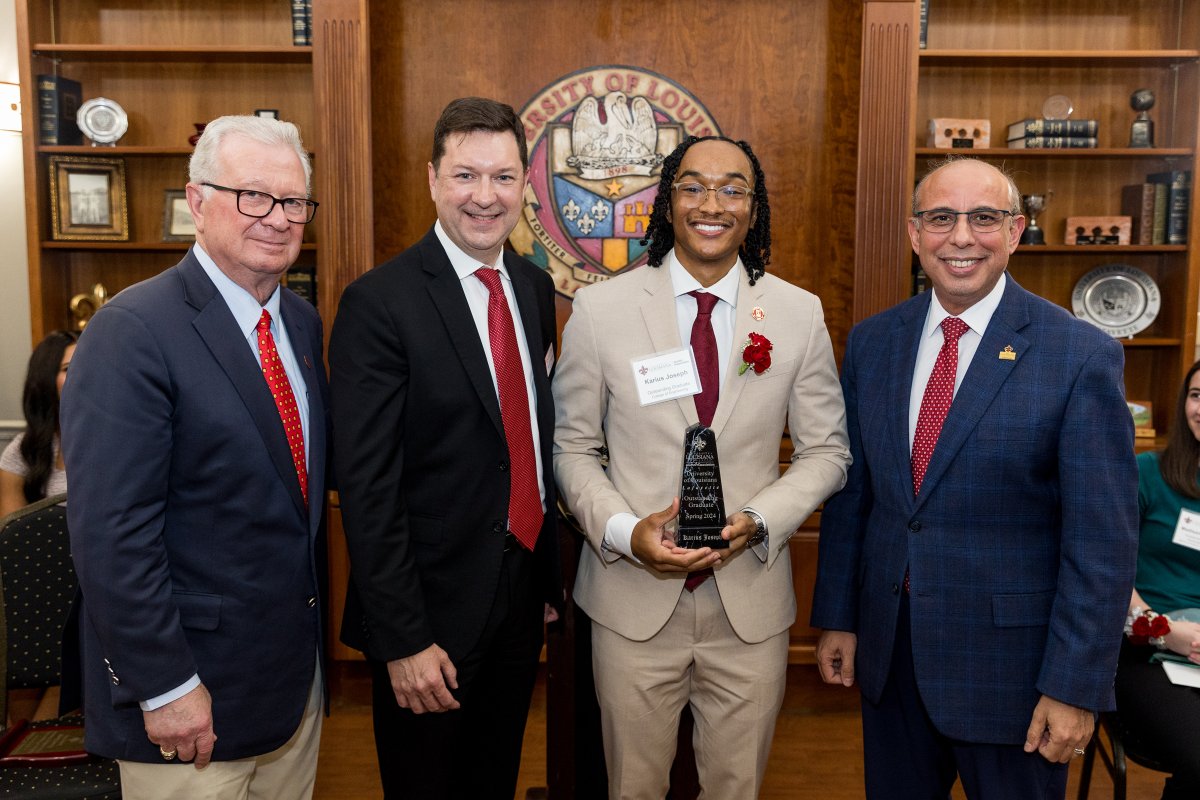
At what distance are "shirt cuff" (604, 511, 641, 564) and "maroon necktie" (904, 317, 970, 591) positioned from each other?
0.56 metres

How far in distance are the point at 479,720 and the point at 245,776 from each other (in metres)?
0.53

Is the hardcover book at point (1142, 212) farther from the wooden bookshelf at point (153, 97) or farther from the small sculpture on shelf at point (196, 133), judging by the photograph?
the small sculpture on shelf at point (196, 133)

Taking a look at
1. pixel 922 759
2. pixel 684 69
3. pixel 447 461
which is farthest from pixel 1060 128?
pixel 447 461

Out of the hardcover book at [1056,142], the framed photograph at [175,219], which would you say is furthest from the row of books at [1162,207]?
the framed photograph at [175,219]

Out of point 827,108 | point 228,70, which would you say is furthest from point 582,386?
point 228,70

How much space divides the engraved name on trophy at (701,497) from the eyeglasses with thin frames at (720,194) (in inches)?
19.5

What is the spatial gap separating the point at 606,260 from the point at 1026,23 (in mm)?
2193

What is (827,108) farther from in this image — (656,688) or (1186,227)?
(656,688)

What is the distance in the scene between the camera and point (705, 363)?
78.9 inches

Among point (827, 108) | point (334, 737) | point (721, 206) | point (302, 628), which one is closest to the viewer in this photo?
point (302, 628)

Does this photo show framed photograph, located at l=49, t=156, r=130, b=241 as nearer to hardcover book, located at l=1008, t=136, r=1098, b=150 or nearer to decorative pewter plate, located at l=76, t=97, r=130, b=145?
decorative pewter plate, located at l=76, t=97, r=130, b=145

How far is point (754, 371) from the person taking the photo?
6.45 feet

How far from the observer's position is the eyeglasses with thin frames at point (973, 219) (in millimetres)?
1838

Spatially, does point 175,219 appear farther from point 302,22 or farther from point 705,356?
point 705,356
